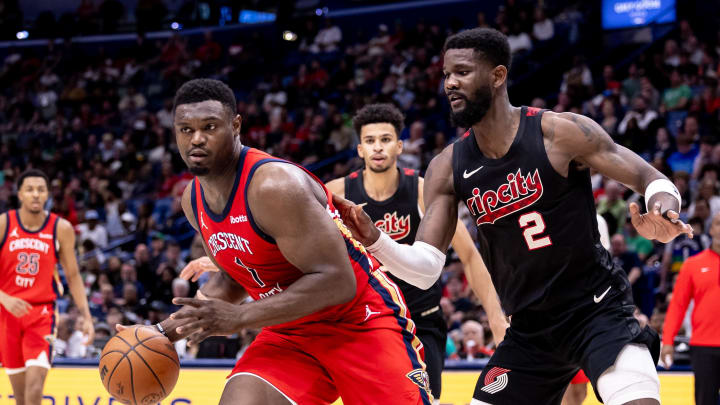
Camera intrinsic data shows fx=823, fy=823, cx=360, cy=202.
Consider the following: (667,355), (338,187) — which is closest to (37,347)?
(338,187)

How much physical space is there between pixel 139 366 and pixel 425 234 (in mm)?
1421

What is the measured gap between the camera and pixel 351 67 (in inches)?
661

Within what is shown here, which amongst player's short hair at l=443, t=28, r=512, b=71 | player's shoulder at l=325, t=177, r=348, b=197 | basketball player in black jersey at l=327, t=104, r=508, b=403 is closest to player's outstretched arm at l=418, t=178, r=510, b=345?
basketball player in black jersey at l=327, t=104, r=508, b=403

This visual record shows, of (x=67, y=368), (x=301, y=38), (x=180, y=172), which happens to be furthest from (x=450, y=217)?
(x=301, y=38)

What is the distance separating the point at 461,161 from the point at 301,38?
52.2 ft

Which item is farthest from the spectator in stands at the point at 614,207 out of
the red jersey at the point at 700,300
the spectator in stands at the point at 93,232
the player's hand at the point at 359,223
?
the spectator in stands at the point at 93,232

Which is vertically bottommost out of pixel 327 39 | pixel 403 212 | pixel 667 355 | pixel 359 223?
pixel 667 355

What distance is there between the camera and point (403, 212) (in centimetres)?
544

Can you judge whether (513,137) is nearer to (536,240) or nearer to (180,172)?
(536,240)

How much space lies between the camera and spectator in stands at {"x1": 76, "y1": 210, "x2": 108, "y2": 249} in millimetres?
14117

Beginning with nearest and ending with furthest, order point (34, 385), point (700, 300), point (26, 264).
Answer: point (700, 300) → point (34, 385) → point (26, 264)

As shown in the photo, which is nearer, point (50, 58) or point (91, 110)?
point (91, 110)

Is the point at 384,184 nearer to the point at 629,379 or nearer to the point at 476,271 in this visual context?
the point at 476,271

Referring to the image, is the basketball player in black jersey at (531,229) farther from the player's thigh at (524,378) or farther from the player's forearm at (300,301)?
the player's forearm at (300,301)
